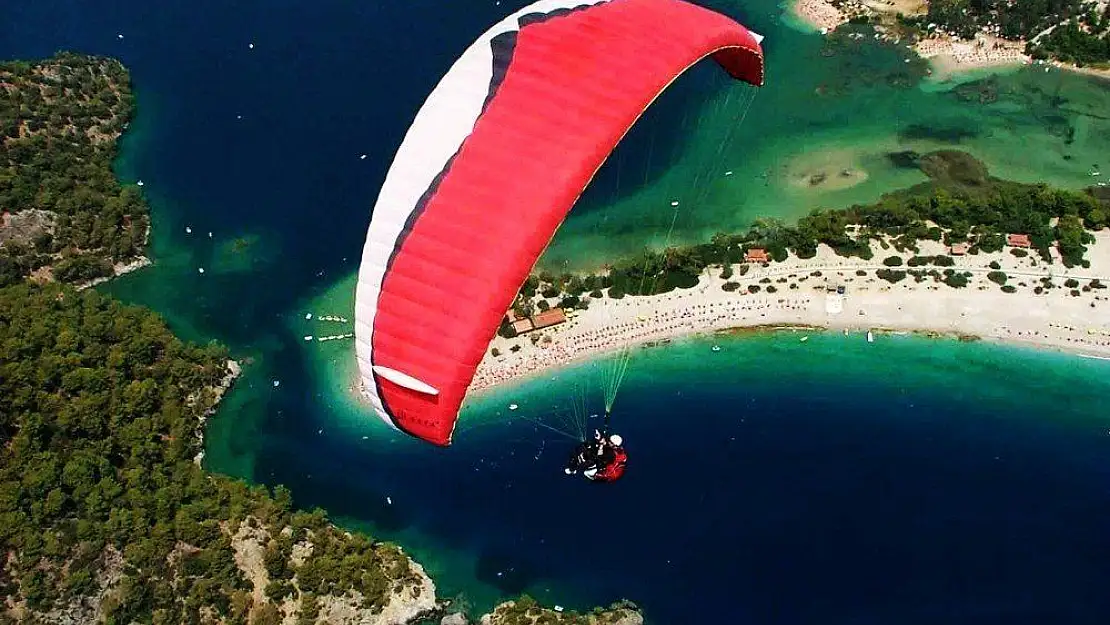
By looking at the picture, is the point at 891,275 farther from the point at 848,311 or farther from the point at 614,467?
the point at 614,467

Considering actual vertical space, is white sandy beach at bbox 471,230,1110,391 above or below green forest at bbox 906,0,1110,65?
below

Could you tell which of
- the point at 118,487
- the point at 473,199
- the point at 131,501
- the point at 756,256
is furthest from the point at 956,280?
the point at 118,487

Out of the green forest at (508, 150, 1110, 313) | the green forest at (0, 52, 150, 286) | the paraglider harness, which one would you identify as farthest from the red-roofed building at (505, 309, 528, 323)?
the green forest at (0, 52, 150, 286)

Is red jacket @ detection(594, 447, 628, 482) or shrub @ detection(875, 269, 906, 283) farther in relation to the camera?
shrub @ detection(875, 269, 906, 283)

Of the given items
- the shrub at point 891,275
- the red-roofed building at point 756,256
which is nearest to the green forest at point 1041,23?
the shrub at point 891,275

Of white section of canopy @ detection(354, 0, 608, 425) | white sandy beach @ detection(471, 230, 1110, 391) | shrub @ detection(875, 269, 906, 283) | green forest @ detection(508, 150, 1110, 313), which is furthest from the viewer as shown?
green forest @ detection(508, 150, 1110, 313)

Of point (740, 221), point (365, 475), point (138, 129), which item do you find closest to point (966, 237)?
point (740, 221)

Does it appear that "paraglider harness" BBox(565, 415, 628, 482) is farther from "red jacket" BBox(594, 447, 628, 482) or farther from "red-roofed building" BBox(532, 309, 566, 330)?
"red-roofed building" BBox(532, 309, 566, 330)
